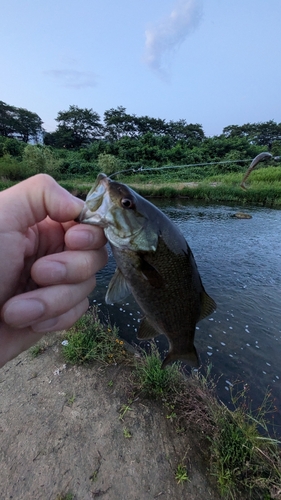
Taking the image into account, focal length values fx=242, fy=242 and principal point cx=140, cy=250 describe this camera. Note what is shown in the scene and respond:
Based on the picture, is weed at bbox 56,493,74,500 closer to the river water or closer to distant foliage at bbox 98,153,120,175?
the river water

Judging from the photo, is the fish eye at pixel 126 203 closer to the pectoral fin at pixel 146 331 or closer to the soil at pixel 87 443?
the pectoral fin at pixel 146 331

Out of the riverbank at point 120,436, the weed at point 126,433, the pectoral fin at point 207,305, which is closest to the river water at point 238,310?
the riverbank at point 120,436

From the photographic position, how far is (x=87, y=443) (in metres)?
3.26

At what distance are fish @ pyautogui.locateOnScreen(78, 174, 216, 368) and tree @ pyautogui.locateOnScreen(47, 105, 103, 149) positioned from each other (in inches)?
2535

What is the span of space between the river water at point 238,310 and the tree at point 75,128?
5326 cm

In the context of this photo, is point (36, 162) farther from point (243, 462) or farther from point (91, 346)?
point (243, 462)

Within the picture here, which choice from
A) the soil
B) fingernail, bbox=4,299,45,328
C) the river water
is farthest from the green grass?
fingernail, bbox=4,299,45,328

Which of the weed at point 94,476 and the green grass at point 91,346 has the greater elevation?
the green grass at point 91,346

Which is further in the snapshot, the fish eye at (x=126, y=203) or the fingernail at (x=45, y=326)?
the fingernail at (x=45, y=326)

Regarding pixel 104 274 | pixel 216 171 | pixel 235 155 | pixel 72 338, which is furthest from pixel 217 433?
pixel 235 155

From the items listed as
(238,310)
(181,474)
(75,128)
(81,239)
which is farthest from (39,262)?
(75,128)

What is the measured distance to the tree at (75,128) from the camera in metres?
58.2

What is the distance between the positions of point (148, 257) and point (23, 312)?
0.81m

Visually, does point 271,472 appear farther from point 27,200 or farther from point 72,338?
point 27,200
